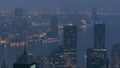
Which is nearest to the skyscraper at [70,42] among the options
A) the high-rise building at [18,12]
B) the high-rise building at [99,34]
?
the high-rise building at [99,34]

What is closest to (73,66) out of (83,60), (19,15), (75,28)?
(83,60)

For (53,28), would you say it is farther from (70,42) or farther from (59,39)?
(70,42)

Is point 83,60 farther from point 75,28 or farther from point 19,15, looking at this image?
point 19,15

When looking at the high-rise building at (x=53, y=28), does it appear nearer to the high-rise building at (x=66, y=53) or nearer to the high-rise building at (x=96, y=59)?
the high-rise building at (x=66, y=53)

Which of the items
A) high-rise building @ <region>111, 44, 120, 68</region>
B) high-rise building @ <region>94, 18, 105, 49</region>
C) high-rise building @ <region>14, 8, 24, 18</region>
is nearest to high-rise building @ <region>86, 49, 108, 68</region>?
high-rise building @ <region>111, 44, 120, 68</region>

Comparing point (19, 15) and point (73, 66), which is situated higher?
point (19, 15)

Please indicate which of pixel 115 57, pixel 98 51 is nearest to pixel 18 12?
pixel 98 51
